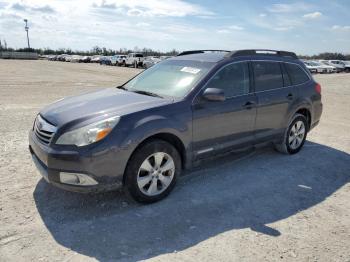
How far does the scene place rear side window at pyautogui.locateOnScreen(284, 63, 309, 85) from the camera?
241 inches

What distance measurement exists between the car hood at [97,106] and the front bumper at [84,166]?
1.29ft

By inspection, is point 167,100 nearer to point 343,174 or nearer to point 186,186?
point 186,186

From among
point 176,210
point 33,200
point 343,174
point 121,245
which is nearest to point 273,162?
point 343,174

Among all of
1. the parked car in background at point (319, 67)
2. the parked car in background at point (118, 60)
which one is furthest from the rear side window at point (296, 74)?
the parked car in background at point (118, 60)

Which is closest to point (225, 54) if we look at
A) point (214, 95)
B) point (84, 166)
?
point (214, 95)

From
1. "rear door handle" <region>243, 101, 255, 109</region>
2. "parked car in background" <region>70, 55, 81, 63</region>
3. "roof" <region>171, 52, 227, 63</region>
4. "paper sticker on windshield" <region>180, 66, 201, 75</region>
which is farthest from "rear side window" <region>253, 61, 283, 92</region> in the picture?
"parked car in background" <region>70, 55, 81, 63</region>

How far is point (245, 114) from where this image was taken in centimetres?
513

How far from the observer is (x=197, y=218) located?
12.9 feet

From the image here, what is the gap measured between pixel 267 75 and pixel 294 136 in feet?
4.54

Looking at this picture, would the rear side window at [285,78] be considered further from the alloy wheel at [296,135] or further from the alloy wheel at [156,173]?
the alloy wheel at [156,173]

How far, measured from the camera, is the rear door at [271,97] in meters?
5.41

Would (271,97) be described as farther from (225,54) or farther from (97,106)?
(97,106)

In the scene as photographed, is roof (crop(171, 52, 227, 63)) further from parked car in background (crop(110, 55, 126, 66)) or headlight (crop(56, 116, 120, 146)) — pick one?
parked car in background (crop(110, 55, 126, 66))

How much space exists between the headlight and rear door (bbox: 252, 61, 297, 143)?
102 inches
